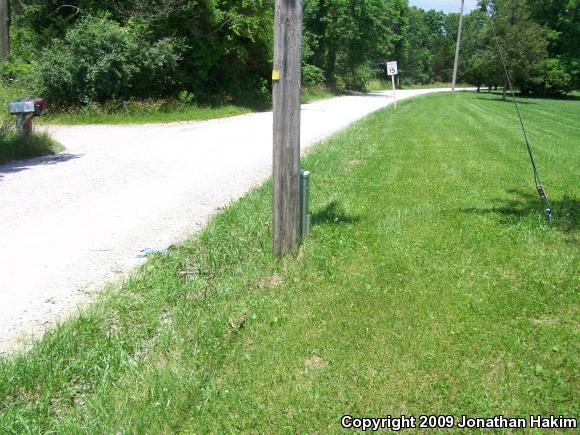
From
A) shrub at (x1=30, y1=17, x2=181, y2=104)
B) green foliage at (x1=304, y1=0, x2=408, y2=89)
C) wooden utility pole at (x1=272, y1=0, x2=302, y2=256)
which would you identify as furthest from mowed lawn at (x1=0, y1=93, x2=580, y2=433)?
green foliage at (x1=304, y1=0, x2=408, y2=89)

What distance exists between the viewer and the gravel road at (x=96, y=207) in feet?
14.4

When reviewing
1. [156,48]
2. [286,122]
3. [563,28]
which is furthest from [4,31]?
[563,28]

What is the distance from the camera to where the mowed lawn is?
9.30 feet

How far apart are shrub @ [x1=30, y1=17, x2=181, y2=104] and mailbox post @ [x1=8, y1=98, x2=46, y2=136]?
7632 millimetres

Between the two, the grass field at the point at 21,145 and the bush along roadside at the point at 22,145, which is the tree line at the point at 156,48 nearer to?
the grass field at the point at 21,145

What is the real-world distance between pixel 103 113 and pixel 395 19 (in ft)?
211

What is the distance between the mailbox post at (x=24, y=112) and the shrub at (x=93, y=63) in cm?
763

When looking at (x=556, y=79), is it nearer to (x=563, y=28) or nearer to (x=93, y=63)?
(x=563, y=28)

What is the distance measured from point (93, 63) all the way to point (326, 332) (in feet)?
59.0

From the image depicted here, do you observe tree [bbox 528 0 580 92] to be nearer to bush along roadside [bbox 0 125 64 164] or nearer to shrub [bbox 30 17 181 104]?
shrub [bbox 30 17 181 104]

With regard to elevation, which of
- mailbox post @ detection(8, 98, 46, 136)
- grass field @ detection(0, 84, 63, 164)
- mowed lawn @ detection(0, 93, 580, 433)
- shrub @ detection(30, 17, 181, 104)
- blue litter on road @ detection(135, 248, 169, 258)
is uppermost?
shrub @ detection(30, 17, 181, 104)

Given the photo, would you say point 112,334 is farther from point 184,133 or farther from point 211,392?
point 184,133

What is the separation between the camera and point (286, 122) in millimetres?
4785

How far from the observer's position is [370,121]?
19.1m
